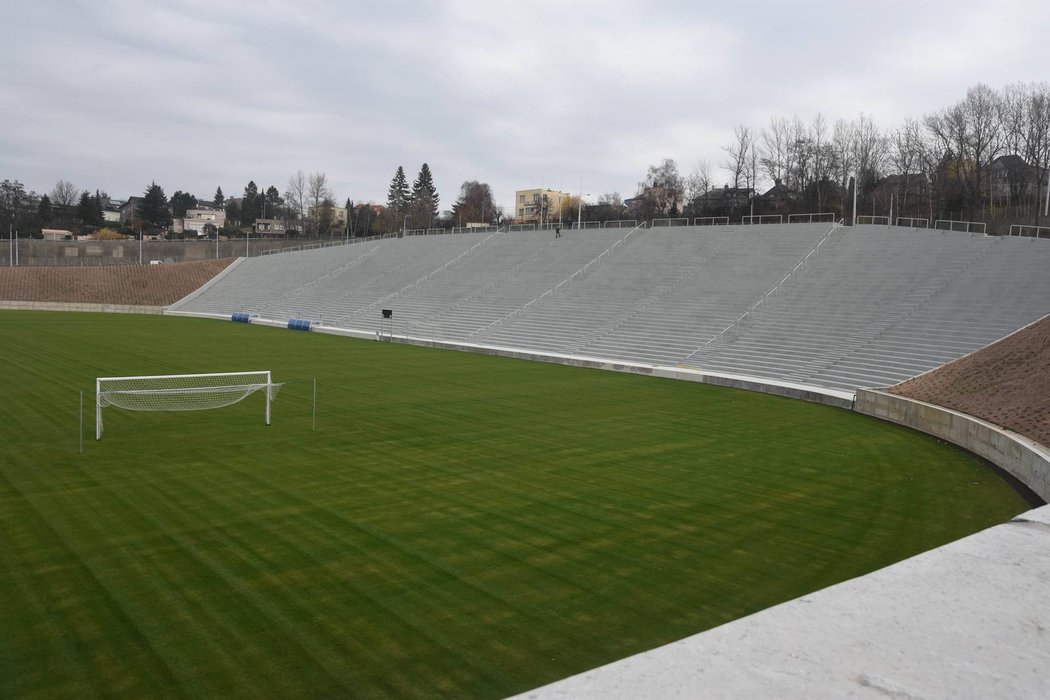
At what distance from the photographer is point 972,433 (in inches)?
584

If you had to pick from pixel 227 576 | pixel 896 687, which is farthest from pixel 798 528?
pixel 227 576

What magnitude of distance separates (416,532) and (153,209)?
146430 millimetres

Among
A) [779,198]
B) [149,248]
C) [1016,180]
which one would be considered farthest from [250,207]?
[1016,180]

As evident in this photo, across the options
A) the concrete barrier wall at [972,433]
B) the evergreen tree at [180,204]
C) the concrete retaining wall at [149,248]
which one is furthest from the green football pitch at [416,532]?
→ the evergreen tree at [180,204]

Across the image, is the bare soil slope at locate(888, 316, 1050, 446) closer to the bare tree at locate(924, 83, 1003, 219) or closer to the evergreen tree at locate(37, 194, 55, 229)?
the bare tree at locate(924, 83, 1003, 219)

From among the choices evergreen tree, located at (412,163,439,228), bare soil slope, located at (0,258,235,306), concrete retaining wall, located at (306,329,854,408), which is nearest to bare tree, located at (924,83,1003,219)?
concrete retaining wall, located at (306,329,854,408)

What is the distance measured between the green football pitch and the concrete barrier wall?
0.42 m

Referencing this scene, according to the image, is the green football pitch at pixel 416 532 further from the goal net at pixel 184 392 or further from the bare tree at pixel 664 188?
the bare tree at pixel 664 188

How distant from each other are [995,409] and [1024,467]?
3.68 m

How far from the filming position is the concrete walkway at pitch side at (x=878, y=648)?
360cm

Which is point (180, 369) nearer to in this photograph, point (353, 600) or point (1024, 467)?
point (353, 600)

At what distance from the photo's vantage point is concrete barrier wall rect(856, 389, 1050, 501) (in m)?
11.6

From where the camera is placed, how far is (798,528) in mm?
9531

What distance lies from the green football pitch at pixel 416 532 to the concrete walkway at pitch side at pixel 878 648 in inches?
81.6
